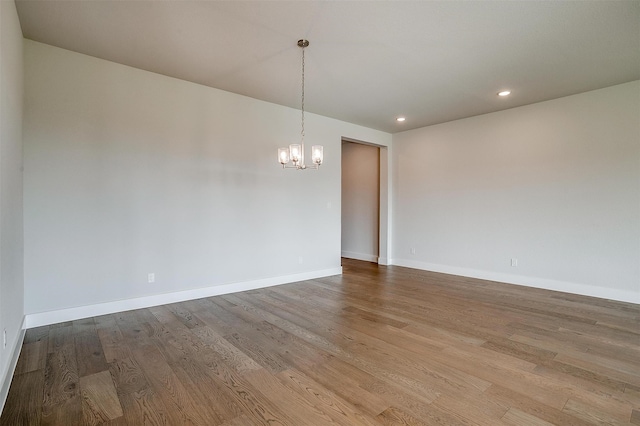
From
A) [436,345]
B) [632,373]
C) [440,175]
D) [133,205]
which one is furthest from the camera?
[440,175]

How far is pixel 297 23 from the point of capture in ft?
9.04

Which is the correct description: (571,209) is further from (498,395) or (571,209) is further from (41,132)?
(41,132)

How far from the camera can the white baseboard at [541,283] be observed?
13.6 ft

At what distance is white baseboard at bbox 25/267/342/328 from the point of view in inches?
124

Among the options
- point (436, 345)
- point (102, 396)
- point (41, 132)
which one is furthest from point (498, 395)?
point (41, 132)

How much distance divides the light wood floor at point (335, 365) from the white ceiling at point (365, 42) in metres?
2.89

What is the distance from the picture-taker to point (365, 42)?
3.06m

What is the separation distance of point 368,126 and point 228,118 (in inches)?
118

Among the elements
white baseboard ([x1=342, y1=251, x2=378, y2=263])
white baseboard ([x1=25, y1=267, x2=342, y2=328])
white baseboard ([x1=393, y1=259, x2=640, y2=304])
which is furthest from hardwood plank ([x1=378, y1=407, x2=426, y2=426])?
white baseboard ([x1=342, y1=251, x2=378, y2=263])

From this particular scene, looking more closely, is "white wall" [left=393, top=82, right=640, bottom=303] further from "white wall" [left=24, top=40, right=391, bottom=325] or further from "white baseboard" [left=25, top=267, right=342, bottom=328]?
"white baseboard" [left=25, top=267, right=342, bottom=328]

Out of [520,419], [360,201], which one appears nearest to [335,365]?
[520,419]

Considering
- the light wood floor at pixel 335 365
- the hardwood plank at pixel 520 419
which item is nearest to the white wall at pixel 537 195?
the light wood floor at pixel 335 365

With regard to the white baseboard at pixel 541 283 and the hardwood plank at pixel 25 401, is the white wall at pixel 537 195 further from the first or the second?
the hardwood plank at pixel 25 401

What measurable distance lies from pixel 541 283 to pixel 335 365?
415 cm
